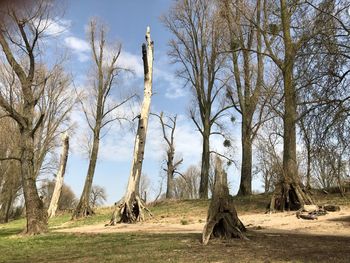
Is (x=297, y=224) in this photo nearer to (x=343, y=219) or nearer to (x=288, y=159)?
(x=343, y=219)

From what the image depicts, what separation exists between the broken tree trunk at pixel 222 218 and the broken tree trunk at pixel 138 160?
11070 millimetres

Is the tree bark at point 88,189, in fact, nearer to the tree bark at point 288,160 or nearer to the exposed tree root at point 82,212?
the exposed tree root at point 82,212

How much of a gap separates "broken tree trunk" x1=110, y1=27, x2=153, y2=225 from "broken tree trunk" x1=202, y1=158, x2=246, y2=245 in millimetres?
11070

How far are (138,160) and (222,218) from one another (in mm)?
13982

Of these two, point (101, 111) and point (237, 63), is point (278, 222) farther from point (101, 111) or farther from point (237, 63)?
point (101, 111)

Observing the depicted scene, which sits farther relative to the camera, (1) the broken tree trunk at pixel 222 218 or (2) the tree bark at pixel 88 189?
(2) the tree bark at pixel 88 189

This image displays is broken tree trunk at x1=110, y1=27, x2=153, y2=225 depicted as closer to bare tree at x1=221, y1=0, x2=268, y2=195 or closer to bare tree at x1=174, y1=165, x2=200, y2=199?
bare tree at x1=221, y1=0, x2=268, y2=195

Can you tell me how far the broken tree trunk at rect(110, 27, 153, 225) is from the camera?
72.7ft

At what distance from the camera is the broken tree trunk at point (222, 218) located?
36.1 feet

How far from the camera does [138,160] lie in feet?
81.3

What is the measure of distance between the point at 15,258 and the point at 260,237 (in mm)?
5948

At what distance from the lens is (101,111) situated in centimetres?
3525

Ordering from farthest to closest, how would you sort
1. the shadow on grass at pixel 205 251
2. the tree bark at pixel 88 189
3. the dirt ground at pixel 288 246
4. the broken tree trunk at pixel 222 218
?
the tree bark at pixel 88 189
the broken tree trunk at pixel 222 218
the shadow on grass at pixel 205 251
the dirt ground at pixel 288 246

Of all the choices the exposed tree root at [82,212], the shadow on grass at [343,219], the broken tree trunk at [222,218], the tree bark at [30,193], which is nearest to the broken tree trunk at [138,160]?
the tree bark at [30,193]
